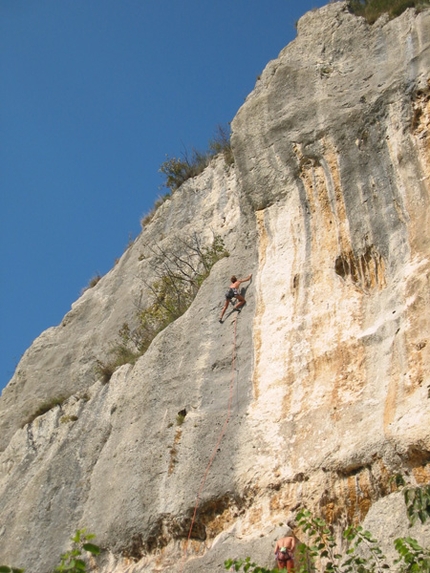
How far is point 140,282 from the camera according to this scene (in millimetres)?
18719

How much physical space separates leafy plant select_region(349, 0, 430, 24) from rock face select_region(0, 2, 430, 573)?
0.25m

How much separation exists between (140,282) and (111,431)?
18.6 ft

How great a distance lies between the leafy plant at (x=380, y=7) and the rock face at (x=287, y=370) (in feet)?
0.81

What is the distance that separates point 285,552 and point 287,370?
9.26ft

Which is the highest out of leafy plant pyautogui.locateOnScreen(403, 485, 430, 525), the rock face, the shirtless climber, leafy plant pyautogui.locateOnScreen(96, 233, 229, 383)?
leafy plant pyautogui.locateOnScreen(96, 233, 229, 383)

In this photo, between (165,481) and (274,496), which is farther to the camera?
(165,481)

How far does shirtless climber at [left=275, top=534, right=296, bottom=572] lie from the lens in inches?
359

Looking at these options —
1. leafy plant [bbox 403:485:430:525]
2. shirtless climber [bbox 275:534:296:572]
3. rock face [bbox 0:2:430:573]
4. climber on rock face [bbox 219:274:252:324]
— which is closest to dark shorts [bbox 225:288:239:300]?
climber on rock face [bbox 219:274:252:324]

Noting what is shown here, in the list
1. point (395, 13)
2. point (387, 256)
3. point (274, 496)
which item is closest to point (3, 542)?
point (274, 496)

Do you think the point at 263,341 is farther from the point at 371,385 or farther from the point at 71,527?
the point at 71,527

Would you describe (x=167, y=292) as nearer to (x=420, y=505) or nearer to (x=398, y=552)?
(x=398, y=552)

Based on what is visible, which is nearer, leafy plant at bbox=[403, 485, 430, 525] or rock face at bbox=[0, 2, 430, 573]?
leafy plant at bbox=[403, 485, 430, 525]

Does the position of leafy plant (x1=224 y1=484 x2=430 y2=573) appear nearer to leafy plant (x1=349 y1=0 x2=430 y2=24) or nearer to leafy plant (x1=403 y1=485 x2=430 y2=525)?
leafy plant (x1=403 y1=485 x2=430 y2=525)

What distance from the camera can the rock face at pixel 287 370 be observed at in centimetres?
1005
